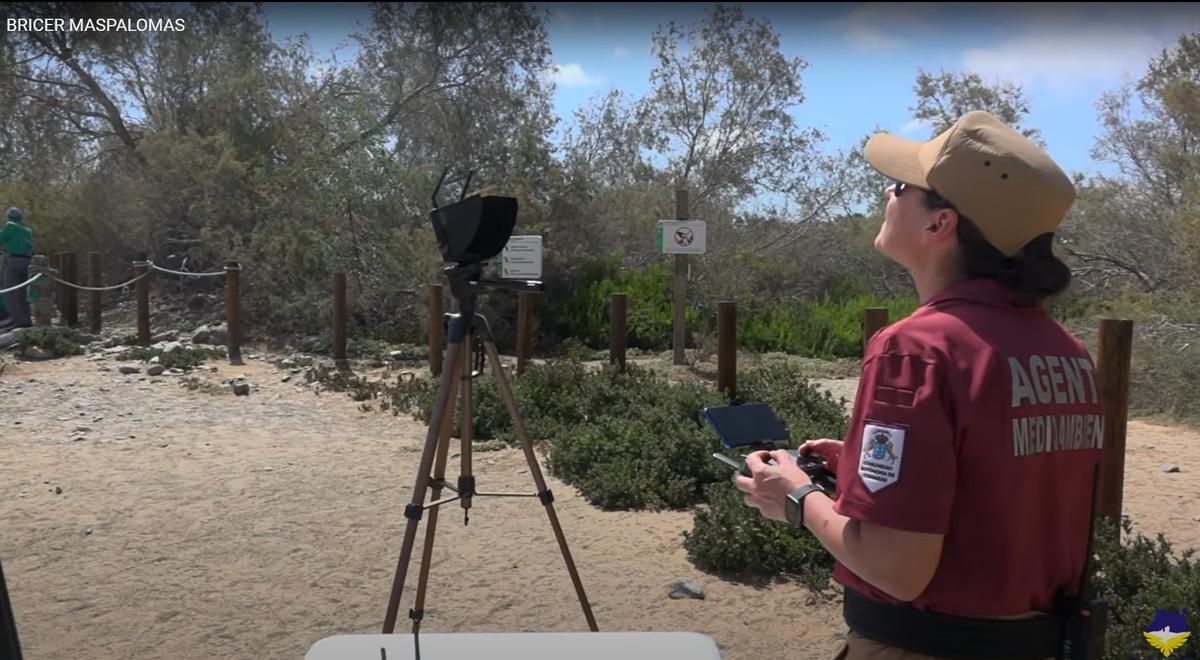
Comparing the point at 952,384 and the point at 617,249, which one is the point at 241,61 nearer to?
the point at 617,249

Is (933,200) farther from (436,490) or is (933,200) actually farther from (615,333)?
(615,333)

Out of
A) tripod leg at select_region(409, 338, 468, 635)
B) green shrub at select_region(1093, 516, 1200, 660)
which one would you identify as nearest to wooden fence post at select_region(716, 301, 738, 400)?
green shrub at select_region(1093, 516, 1200, 660)

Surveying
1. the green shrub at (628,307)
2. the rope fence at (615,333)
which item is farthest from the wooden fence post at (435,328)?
the green shrub at (628,307)

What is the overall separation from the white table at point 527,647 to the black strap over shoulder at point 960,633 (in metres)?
0.35

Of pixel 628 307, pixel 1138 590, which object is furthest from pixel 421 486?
pixel 628 307

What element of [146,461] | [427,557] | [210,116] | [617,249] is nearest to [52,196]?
[210,116]

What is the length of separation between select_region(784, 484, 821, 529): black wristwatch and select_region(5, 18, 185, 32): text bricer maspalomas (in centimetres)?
1555

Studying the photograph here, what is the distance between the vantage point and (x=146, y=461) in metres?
6.20

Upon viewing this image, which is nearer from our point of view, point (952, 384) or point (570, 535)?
point (952, 384)

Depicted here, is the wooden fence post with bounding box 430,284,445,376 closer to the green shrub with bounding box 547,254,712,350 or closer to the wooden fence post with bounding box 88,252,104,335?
the green shrub with bounding box 547,254,712,350

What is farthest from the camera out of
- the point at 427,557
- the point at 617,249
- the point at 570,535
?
the point at 617,249

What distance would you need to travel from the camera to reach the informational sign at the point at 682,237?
962 cm

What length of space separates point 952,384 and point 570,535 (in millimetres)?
3770

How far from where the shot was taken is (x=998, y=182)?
4.28ft
